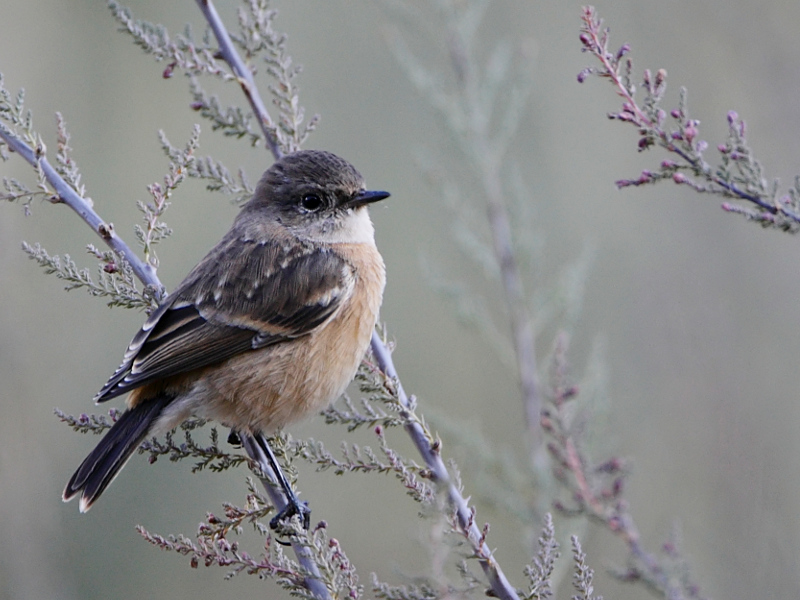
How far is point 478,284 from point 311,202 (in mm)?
3447

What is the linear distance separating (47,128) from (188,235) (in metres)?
1.66

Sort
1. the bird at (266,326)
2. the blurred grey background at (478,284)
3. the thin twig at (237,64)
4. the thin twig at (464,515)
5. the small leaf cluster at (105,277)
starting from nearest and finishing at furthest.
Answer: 1. the thin twig at (464,515)
2. the small leaf cluster at (105,277)
3. the bird at (266,326)
4. the thin twig at (237,64)
5. the blurred grey background at (478,284)

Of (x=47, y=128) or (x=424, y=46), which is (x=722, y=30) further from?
(x=47, y=128)

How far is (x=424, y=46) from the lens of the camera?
6.56 meters

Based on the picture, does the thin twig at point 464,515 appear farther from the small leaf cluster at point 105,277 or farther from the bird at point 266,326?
the small leaf cluster at point 105,277

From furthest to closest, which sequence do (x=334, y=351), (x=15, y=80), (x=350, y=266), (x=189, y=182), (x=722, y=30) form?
(x=189, y=182) → (x=15, y=80) → (x=722, y=30) → (x=350, y=266) → (x=334, y=351)

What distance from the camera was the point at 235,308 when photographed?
4.38 metres

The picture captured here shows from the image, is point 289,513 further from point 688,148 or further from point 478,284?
point 478,284

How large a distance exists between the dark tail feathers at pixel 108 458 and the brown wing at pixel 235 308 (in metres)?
0.17

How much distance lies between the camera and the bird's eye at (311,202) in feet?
15.9

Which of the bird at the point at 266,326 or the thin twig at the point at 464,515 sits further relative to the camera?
the bird at the point at 266,326

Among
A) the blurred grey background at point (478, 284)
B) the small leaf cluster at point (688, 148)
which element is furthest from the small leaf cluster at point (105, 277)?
Answer: the small leaf cluster at point (688, 148)

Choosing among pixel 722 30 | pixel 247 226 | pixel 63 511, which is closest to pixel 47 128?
pixel 63 511

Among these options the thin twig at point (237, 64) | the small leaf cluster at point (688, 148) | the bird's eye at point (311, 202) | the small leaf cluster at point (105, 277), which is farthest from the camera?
the bird's eye at point (311, 202)
